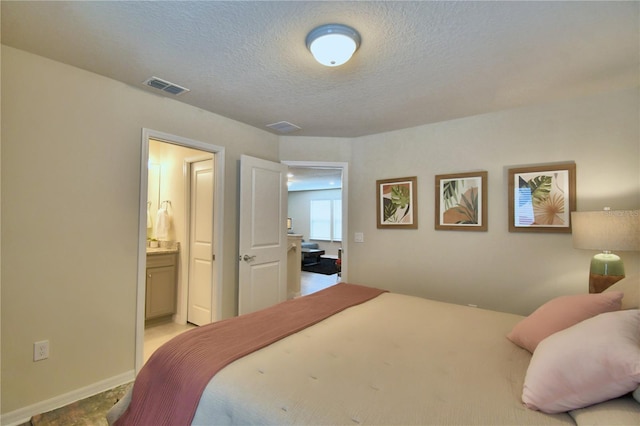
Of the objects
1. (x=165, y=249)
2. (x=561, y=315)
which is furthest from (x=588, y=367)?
(x=165, y=249)

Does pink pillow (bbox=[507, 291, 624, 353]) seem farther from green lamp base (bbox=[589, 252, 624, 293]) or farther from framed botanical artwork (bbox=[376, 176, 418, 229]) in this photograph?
framed botanical artwork (bbox=[376, 176, 418, 229])

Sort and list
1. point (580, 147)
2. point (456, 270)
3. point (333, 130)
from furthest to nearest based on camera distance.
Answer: point (333, 130)
point (456, 270)
point (580, 147)

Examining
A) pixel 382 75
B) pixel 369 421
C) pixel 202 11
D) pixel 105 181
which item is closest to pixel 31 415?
pixel 105 181

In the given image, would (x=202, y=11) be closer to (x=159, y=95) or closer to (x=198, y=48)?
Result: (x=198, y=48)

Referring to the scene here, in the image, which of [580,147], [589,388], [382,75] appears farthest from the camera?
[580,147]

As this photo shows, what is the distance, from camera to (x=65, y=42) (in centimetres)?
181

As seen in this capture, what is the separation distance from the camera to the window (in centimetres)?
960

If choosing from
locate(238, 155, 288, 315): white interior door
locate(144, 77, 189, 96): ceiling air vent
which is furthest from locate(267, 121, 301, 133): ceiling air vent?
locate(144, 77, 189, 96): ceiling air vent

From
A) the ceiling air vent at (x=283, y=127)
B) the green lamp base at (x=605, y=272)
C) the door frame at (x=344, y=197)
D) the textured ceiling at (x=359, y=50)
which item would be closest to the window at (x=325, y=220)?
the door frame at (x=344, y=197)

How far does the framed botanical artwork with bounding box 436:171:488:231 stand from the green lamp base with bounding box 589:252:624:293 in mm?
884

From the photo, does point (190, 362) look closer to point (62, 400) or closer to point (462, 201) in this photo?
point (62, 400)

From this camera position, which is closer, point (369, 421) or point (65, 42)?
point (369, 421)

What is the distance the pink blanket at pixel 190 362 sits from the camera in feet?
3.96

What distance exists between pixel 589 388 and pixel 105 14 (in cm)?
261
